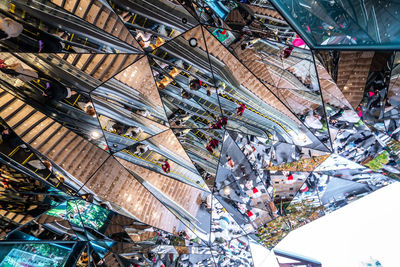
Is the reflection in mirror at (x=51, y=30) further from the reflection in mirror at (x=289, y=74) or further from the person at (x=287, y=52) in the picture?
the person at (x=287, y=52)

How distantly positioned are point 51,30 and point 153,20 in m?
1.72

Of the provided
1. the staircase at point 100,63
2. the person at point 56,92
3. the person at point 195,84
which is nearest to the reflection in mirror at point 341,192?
the person at point 195,84

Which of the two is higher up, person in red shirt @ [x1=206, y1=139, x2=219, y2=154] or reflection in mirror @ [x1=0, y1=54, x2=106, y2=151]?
person in red shirt @ [x1=206, y1=139, x2=219, y2=154]

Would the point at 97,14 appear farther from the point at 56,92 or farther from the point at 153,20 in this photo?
the point at 56,92

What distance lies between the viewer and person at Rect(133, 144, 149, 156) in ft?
22.7

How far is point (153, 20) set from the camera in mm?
4895

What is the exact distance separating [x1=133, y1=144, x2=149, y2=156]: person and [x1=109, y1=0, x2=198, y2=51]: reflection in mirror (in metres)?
2.63

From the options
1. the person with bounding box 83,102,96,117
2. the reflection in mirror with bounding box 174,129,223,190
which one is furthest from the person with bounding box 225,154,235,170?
the person with bounding box 83,102,96,117

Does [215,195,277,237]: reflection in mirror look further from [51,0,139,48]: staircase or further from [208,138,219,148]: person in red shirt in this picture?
[51,0,139,48]: staircase

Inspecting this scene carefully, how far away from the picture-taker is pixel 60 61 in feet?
15.8

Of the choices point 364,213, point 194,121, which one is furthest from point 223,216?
point 364,213

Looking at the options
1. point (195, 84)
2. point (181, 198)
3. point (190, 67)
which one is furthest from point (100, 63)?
point (181, 198)

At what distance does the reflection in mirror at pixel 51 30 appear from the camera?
4.14 m

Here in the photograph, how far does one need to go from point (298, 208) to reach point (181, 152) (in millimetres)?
4525
